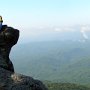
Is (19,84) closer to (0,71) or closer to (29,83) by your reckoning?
(29,83)

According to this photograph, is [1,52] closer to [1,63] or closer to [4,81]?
[1,63]

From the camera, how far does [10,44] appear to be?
23078mm

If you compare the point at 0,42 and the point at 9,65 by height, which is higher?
the point at 0,42

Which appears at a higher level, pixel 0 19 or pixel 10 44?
pixel 0 19

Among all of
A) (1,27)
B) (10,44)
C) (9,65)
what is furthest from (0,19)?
(9,65)

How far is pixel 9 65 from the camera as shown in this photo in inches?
856

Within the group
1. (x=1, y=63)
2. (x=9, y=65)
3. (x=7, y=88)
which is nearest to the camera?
(x=7, y=88)

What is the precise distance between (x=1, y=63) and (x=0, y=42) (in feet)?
8.90

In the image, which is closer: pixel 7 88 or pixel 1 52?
pixel 7 88

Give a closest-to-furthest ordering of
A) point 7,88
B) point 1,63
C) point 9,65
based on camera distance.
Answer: point 7,88 → point 1,63 → point 9,65

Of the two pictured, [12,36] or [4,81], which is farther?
[12,36]

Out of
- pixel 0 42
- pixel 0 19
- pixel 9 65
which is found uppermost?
pixel 0 19

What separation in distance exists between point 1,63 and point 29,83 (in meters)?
3.83

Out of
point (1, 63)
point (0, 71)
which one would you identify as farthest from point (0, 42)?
point (0, 71)
